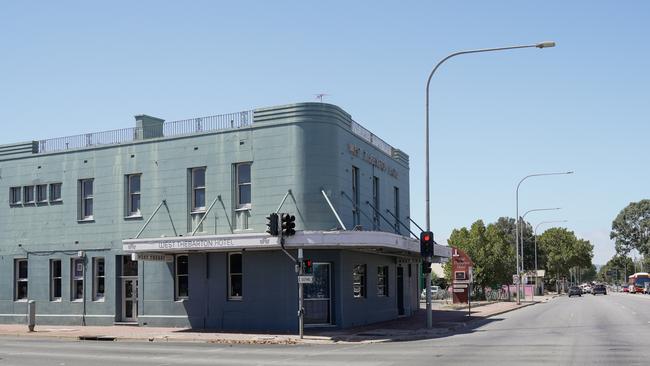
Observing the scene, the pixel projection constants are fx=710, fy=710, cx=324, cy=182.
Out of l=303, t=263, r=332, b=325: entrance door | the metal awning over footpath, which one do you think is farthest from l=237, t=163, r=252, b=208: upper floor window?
l=303, t=263, r=332, b=325: entrance door

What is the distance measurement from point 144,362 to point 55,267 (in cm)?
1808

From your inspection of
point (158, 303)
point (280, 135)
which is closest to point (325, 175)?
point (280, 135)

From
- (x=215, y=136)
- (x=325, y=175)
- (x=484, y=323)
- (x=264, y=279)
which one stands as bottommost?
(x=484, y=323)

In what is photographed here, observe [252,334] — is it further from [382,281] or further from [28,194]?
[28,194]

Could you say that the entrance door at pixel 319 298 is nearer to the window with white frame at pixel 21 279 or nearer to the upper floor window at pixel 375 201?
the upper floor window at pixel 375 201

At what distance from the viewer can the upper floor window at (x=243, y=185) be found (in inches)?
1133

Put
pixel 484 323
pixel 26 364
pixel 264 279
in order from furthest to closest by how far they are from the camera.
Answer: pixel 484 323 < pixel 264 279 < pixel 26 364

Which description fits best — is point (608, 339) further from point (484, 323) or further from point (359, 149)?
point (359, 149)

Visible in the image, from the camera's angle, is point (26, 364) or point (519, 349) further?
point (519, 349)

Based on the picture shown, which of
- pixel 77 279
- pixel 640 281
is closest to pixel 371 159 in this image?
pixel 77 279

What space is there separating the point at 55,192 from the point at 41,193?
951 mm

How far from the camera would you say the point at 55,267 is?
110ft

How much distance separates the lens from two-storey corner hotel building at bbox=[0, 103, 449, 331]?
89.9 ft

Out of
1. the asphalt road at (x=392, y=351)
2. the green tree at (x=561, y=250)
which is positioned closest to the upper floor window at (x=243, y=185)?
the asphalt road at (x=392, y=351)
